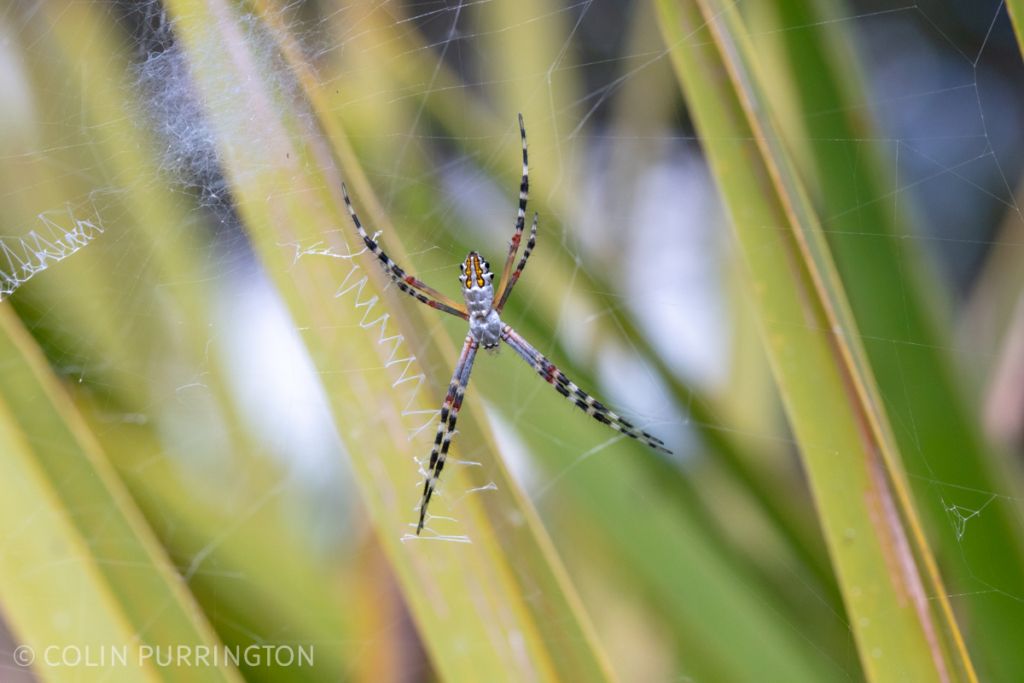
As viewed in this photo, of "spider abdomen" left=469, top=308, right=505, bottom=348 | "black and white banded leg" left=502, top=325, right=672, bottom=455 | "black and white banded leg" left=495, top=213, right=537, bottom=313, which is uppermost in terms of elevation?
"black and white banded leg" left=495, top=213, right=537, bottom=313

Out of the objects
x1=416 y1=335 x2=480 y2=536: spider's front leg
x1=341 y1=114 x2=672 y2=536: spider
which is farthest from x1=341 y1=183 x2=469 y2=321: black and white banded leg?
x1=416 y1=335 x2=480 y2=536: spider's front leg

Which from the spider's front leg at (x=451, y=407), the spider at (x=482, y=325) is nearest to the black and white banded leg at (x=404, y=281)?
the spider at (x=482, y=325)

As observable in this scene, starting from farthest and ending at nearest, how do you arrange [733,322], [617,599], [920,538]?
[733,322] → [617,599] → [920,538]

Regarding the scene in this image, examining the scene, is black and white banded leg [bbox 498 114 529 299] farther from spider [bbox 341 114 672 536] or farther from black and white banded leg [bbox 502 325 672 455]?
black and white banded leg [bbox 502 325 672 455]

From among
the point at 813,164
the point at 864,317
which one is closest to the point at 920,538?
the point at 864,317

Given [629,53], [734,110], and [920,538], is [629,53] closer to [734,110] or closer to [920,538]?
[734,110]

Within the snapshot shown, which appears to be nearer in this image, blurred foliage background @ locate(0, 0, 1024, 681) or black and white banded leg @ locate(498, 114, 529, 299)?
blurred foliage background @ locate(0, 0, 1024, 681)
